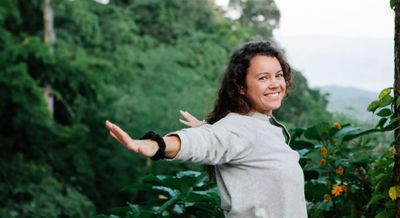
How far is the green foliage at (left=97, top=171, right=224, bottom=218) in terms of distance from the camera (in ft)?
6.57

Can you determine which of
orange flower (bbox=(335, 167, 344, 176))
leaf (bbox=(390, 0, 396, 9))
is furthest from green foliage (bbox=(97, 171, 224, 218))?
leaf (bbox=(390, 0, 396, 9))

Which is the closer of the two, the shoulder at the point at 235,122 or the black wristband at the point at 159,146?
the black wristband at the point at 159,146

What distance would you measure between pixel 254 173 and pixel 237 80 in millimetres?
266

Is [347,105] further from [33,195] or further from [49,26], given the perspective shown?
[33,195]

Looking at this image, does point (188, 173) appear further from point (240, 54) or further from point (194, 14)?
point (194, 14)

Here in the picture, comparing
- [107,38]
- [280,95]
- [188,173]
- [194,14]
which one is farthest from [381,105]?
[194,14]

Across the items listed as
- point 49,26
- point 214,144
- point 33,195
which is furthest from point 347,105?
point 214,144

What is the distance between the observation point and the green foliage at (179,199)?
200 cm

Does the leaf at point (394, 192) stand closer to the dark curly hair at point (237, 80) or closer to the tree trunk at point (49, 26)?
A: the dark curly hair at point (237, 80)

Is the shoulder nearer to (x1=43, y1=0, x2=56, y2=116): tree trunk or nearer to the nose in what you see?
the nose

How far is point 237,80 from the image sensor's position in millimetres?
1722

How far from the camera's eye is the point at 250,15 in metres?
26.8

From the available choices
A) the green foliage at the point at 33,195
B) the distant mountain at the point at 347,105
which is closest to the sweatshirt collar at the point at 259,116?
the green foliage at the point at 33,195

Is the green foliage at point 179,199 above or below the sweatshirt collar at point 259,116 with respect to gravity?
below
